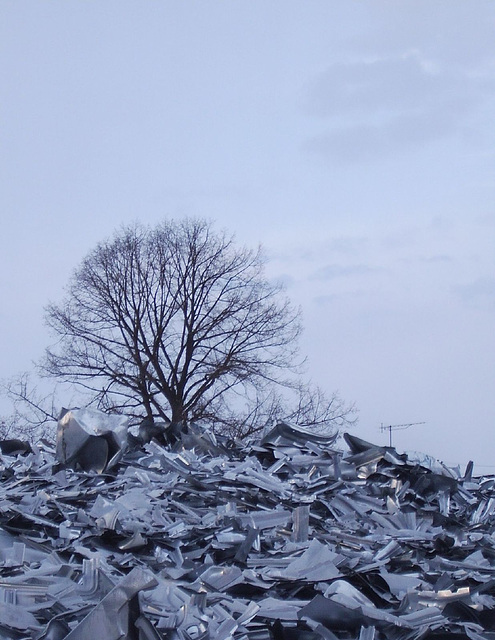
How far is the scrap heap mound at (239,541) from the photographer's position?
3508 mm

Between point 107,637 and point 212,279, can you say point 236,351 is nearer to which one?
point 212,279

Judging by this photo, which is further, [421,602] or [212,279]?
[212,279]

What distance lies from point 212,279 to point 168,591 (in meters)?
21.0

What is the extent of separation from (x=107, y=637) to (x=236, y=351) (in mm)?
20552

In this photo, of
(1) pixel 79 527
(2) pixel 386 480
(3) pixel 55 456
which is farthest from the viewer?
(3) pixel 55 456

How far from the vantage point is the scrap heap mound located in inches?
138

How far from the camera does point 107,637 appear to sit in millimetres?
3139

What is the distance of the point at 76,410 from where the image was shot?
7.17 metres

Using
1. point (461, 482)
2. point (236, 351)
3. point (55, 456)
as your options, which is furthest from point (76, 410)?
point (236, 351)

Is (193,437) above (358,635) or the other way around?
above

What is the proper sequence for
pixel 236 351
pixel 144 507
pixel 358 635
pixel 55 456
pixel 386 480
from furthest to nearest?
pixel 236 351 < pixel 55 456 < pixel 386 480 < pixel 144 507 < pixel 358 635

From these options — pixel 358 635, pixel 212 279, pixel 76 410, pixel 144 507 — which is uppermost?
pixel 212 279

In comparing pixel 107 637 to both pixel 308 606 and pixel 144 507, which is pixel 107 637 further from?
pixel 144 507

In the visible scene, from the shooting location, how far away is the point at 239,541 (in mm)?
4652
